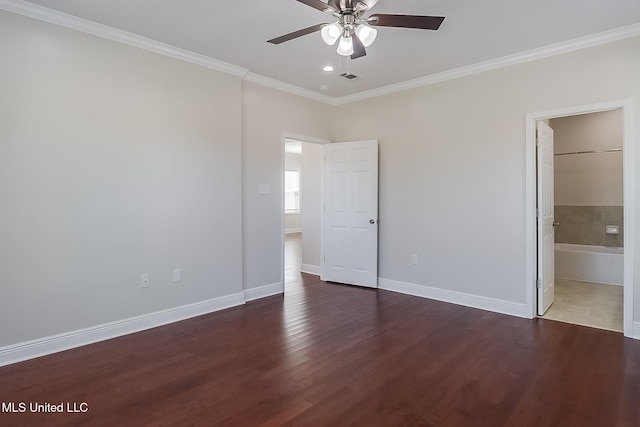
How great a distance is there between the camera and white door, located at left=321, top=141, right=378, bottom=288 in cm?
503

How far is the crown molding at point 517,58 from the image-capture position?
10.6 ft

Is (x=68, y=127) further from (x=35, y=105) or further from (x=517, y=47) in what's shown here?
(x=517, y=47)

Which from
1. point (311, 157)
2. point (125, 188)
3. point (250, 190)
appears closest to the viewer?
point (125, 188)

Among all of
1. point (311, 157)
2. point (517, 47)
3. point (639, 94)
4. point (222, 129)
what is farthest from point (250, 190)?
point (639, 94)

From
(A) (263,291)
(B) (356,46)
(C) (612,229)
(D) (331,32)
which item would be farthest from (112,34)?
(C) (612,229)

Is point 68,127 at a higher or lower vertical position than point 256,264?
higher

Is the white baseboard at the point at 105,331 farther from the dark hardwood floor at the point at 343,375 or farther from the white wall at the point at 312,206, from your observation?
the white wall at the point at 312,206

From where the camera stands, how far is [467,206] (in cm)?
424

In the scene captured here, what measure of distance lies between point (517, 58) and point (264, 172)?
3163mm

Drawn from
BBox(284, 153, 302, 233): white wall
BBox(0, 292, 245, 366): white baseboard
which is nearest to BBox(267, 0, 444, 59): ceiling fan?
BBox(0, 292, 245, 366): white baseboard

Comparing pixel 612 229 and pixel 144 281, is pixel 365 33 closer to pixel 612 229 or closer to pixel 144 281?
pixel 144 281

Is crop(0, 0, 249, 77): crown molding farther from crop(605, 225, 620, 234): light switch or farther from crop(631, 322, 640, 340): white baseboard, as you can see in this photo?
crop(605, 225, 620, 234): light switch

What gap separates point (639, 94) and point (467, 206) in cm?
182

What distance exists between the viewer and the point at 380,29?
3.19m
